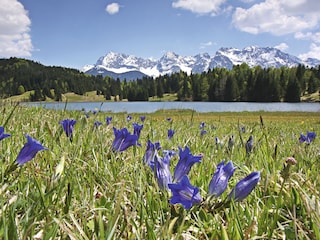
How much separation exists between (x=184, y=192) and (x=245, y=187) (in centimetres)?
37

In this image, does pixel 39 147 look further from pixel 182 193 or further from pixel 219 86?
pixel 219 86

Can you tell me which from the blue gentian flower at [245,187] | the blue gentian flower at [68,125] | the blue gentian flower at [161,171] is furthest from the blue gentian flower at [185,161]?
the blue gentian flower at [68,125]

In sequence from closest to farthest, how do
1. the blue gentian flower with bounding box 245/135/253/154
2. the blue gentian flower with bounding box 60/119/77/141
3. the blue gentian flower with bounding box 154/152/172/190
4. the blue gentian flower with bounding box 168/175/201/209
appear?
the blue gentian flower with bounding box 168/175/201/209
the blue gentian flower with bounding box 154/152/172/190
the blue gentian flower with bounding box 60/119/77/141
the blue gentian flower with bounding box 245/135/253/154

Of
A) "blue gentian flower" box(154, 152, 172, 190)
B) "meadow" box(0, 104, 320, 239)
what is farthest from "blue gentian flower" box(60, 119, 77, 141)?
"blue gentian flower" box(154, 152, 172, 190)

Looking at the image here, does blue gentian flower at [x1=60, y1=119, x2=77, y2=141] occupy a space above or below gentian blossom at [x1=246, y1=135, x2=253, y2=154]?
above

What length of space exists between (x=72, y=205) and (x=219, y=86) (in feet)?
469

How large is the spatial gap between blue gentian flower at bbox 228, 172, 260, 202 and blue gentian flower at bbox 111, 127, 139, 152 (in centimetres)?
95

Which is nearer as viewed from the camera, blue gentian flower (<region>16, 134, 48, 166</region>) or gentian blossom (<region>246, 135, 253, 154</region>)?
blue gentian flower (<region>16, 134, 48, 166</region>)

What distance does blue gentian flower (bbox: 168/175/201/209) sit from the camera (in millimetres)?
1208

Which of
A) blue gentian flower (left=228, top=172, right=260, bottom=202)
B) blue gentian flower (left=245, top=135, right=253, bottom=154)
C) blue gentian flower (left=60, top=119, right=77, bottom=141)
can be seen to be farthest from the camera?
blue gentian flower (left=245, top=135, right=253, bottom=154)

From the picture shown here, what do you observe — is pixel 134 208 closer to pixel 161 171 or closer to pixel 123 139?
pixel 161 171

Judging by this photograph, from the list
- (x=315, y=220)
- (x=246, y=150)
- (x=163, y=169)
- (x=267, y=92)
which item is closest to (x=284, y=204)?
(x=315, y=220)

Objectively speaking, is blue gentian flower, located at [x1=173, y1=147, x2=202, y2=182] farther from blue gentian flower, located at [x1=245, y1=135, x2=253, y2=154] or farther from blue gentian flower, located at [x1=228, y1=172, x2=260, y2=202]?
blue gentian flower, located at [x1=245, y1=135, x2=253, y2=154]

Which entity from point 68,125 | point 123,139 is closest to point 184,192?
point 123,139
